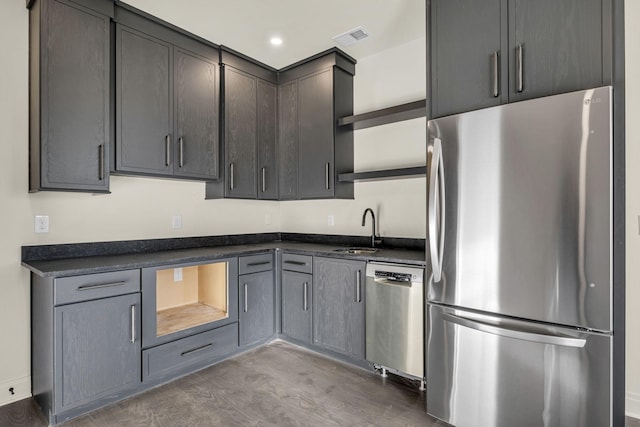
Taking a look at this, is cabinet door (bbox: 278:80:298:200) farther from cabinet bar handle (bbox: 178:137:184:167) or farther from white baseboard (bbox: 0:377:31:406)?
white baseboard (bbox: 0:377:31:406)

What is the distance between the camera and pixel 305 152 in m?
3.43

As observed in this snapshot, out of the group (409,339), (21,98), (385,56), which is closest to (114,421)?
(409,339)

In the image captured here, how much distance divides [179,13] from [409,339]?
286 cm

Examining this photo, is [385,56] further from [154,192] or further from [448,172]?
[154,192]

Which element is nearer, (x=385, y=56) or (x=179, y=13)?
(x=179, y=13)

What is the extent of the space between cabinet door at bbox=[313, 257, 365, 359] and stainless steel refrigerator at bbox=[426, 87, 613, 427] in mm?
712

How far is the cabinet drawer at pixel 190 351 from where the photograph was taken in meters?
2.35

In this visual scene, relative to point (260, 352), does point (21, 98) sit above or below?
above

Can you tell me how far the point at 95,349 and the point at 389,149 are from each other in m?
2.65

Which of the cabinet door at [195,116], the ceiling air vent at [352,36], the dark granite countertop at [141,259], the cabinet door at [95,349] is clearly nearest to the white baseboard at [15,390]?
the cabinet door at [95,349]

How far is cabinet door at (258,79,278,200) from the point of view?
350 cm
